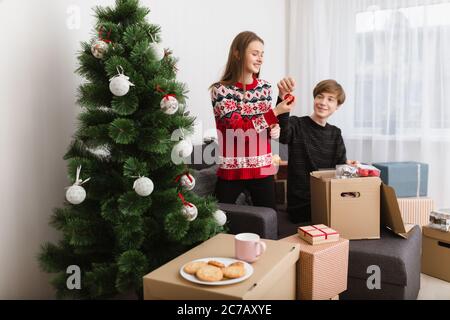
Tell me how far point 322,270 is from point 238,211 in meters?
0.47

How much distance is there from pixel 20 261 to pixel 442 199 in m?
3.19

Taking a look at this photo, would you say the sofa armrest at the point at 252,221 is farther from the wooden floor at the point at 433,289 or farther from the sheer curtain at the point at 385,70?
the sheer curtain at the point at 385,70

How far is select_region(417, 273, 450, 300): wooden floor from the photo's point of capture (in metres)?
2.13

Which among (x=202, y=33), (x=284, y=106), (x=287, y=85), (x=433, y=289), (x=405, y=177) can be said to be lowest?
(x=433, y=289)

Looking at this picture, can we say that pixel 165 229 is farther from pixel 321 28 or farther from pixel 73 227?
pixel 321 28

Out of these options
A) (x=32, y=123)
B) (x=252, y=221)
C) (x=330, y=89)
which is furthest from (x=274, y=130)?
(x=32, y=123)

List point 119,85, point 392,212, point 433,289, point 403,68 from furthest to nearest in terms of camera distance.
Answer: point 403,68, point 433,289, point 392,212, point 119,85

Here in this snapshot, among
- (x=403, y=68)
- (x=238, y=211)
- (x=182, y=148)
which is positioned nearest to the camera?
(x=182, y=148)

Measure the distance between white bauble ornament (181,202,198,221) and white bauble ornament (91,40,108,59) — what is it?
637 millimetres

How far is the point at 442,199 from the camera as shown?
134 inches

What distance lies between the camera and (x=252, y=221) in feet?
5.97

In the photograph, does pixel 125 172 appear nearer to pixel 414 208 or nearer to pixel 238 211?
pixel 238 211

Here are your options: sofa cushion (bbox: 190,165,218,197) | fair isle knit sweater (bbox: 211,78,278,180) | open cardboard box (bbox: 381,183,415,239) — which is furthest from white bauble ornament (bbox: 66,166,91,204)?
open cardboard box (bbox: 381,183,415,239)

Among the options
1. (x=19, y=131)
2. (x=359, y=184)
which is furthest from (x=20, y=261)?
(x=359, y=184)
